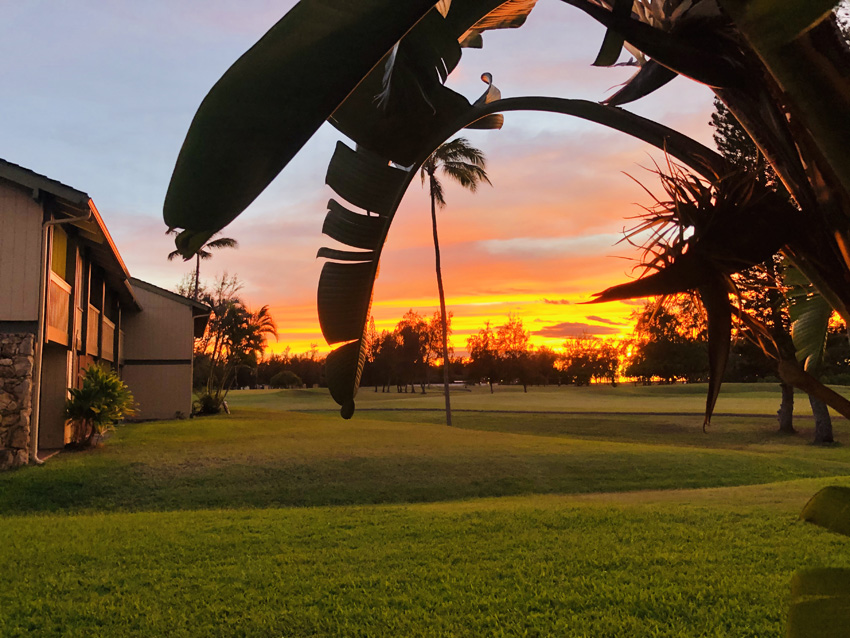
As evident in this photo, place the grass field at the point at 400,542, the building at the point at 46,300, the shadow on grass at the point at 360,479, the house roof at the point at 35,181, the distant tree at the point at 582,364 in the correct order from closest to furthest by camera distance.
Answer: the grass field at the point at 400,542
the shadow on grass at the point at 360,479
the house roof at the point at 35,181
the building at the point at 46,300
the distant tree at the point at 582,364

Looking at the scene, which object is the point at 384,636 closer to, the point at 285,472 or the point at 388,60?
the point at 388,60

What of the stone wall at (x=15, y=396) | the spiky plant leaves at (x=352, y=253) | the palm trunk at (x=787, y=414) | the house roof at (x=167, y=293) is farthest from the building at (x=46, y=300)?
the palm trunk at (x=787, y=414)

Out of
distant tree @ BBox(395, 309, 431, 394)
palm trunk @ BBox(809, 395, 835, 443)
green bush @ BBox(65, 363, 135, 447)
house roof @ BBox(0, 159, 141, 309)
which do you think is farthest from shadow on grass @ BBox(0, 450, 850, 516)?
distant tree @ BBox(395, 309, 431, 394)

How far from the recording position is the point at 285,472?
11742 mm

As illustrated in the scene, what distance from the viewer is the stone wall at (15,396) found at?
10.9 metres

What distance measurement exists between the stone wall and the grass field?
0.66 meters

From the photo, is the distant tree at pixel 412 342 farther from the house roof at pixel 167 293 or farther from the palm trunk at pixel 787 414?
the palm trunk at pixel 787 414

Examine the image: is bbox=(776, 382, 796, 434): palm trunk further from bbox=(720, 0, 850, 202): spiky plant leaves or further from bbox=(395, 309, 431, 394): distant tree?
bbox=(395, 309, 431, 394): distant tree

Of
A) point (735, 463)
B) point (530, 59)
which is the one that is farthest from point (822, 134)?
point (735, 463)

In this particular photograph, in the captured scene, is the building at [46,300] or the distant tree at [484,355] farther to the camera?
A: the distant tree at [484,355]

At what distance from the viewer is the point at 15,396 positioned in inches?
432

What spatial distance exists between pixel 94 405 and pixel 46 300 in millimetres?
2620

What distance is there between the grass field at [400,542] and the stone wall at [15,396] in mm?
656

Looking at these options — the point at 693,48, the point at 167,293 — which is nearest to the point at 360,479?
the point at 693,48
